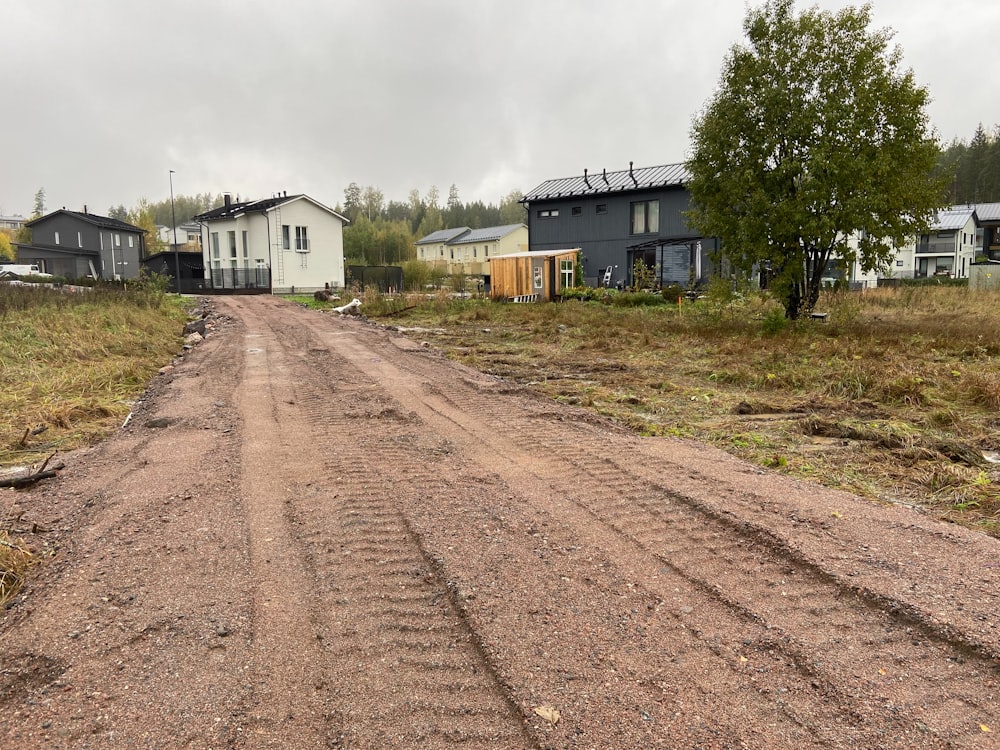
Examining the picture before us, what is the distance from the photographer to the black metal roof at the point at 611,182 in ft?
113

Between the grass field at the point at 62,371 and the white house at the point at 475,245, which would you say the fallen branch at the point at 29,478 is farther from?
the white house at the point at 475,245

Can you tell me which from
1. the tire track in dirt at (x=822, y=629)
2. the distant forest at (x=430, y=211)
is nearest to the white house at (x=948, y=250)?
the distant forest at (x=430, y=211)

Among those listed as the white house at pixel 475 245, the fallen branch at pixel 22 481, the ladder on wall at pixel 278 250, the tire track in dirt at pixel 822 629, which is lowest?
the tire track in dirt at pixel 822 629

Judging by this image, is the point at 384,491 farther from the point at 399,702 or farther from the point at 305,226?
the point at 305,226

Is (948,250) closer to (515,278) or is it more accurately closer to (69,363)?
(515,278)

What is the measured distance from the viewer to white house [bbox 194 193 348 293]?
38875 millimetres

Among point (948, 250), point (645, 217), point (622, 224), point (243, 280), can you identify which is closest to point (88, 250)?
point (243, 280)

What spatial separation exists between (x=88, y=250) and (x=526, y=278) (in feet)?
157

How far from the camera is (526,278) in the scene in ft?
98.3

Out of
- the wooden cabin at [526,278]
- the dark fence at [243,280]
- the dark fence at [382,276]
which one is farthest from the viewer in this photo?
the dark fence at [243,280]

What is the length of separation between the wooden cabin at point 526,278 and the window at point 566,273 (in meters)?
0.58

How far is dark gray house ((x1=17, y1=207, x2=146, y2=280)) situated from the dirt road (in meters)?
61.8

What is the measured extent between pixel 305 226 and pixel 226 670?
40502 mm

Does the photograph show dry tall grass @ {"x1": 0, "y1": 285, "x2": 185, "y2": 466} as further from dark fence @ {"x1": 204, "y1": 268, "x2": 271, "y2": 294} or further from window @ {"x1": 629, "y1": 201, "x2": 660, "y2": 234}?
window @ {"x1": 629, "y1": 201, "x2": 660, "y2": 234}
